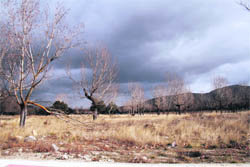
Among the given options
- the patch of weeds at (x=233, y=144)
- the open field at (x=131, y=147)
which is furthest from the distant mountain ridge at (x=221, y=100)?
the patch of weeds at (x=233, y=144)

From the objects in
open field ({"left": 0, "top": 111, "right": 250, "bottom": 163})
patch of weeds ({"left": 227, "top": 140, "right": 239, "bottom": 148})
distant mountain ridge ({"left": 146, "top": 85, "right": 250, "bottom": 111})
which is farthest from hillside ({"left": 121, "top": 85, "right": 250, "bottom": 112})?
patch of weeds ({"left": 227, "top": 140, "right": 239, "bottom": 148})

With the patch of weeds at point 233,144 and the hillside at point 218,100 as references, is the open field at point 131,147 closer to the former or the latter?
the patch of weeds at point 233,144

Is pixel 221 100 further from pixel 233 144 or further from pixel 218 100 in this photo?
pixel 233 144

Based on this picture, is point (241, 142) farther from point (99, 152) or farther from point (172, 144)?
point (99, 152)

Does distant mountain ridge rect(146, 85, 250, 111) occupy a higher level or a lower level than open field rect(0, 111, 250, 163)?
higher

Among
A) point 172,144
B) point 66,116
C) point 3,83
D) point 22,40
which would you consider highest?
point 22,40

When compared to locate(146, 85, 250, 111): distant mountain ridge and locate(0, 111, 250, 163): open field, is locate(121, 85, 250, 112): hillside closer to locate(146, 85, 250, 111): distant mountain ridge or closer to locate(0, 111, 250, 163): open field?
locate(146, 85, 250, 111): distant mountain ridge

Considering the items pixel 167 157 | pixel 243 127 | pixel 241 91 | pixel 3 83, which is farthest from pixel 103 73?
pixel 241 91

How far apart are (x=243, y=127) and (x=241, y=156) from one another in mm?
5396

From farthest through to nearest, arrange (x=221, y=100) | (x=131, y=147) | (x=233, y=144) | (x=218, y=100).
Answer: (x=218, y=100) → (x=221, y=100) → (x=233, y=144) → (x=131, y=147)

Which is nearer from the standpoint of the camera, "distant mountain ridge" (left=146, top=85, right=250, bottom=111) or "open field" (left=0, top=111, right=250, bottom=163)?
"open field" (left=0, top=111, right=250, bottom=163)

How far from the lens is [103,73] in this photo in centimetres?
2244

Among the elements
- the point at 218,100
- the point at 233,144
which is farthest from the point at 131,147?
the point at 218,100

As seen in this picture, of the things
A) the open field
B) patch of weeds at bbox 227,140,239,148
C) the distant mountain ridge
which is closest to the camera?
the open field
